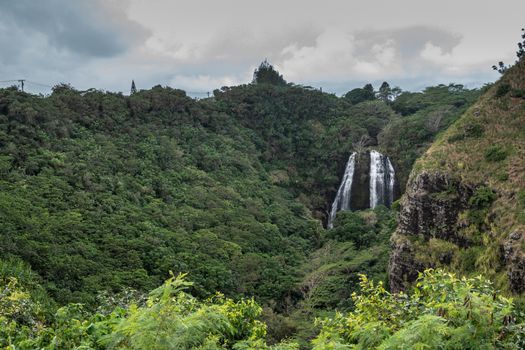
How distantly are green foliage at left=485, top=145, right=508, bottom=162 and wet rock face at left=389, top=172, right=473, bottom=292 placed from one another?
228 cm

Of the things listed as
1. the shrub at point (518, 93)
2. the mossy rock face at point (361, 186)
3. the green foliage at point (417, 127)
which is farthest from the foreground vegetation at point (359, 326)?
the mossy rock face at point (361, 186)

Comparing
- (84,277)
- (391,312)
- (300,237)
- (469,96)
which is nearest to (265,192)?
(300,237)

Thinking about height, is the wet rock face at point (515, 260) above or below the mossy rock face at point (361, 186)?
below

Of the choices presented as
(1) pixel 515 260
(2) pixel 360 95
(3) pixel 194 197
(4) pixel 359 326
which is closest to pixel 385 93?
(2) pixel 360 95

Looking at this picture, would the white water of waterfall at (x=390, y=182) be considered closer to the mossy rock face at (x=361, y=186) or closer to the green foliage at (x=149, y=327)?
the mossy rock face at (x=361, y=186)

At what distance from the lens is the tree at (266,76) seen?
8456 cm

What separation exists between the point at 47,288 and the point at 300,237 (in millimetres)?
26724

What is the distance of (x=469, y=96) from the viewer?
65.6m

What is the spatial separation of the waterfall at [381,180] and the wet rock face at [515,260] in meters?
30.3

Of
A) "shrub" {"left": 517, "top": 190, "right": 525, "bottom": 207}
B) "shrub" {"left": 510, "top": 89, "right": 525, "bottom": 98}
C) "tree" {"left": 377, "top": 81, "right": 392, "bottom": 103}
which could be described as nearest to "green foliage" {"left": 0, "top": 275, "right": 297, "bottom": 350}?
"shrub" {"left": 517, "top": 190, "right": 525, "bottom": 207}

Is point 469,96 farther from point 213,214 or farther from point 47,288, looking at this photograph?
point 47,288

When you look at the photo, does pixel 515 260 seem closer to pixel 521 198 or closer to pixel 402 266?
pixel 521 198

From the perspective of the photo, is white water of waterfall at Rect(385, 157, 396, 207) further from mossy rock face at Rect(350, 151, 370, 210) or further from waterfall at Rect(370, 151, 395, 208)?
mossy rock face at Rect(350, 151, 370, 210)

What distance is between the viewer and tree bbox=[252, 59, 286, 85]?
84.6 metres
